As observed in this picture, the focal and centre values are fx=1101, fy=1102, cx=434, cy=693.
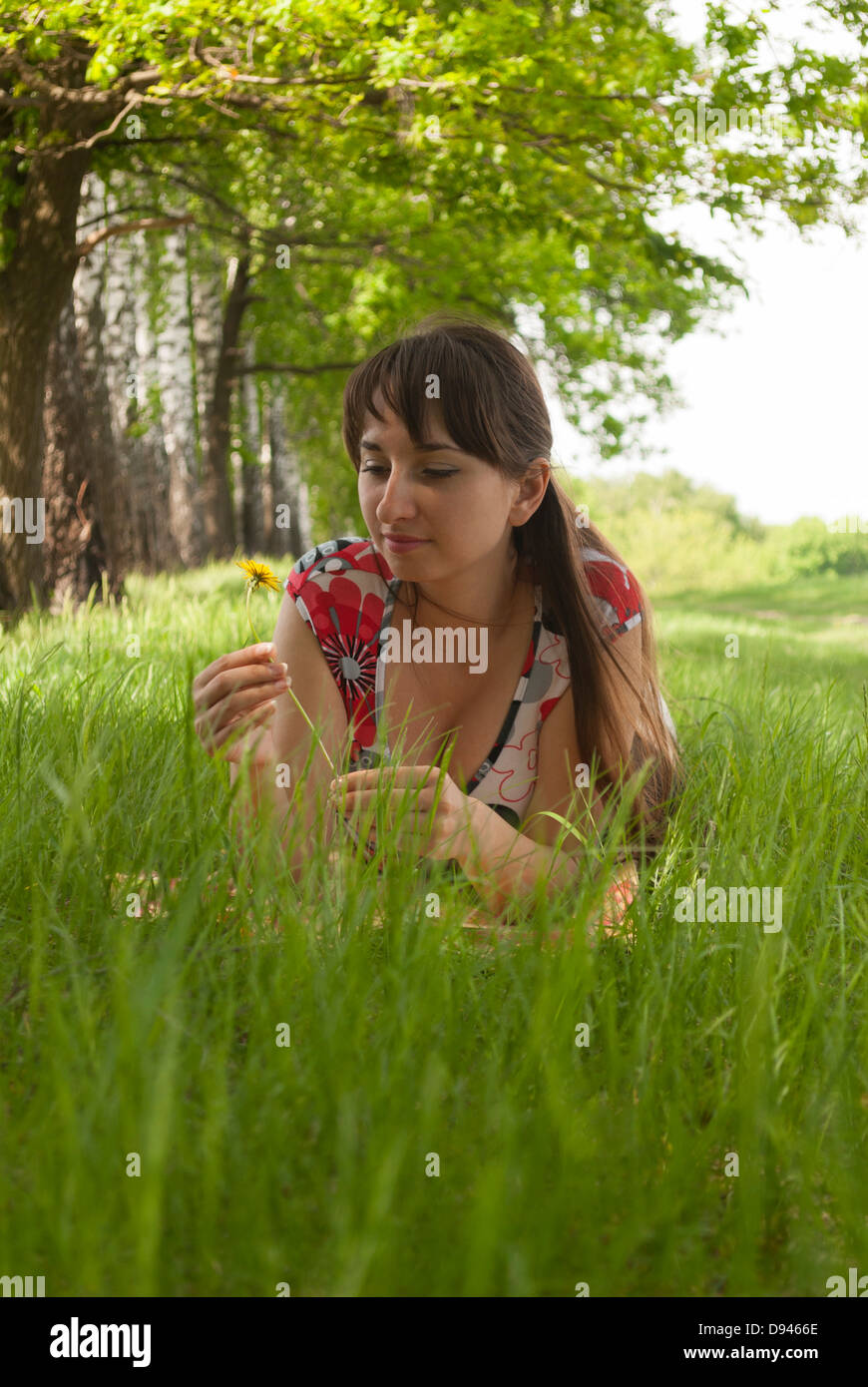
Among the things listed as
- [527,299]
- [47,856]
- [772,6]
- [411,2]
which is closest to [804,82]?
[772,6]

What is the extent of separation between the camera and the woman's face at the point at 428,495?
7.42 ft

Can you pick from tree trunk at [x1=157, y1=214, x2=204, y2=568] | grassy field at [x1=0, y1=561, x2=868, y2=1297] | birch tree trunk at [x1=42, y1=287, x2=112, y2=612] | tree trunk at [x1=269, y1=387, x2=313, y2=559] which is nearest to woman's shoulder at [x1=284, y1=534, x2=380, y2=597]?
grassy field at [x1=0, y1=561, x2=868, y2=1297]

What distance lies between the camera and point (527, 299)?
13.7m

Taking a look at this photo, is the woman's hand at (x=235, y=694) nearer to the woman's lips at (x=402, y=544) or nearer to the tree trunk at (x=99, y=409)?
the woman's lips at (x=402, y=544)

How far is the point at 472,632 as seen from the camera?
2.66 m

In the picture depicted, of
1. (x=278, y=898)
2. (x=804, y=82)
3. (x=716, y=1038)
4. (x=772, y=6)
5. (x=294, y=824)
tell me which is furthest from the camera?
(x=804, y=82)

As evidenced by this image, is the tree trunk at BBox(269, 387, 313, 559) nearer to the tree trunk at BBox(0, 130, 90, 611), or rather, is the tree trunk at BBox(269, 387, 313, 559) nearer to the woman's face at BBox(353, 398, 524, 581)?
the tree trunk at BBox(0, 130, 90, 611)

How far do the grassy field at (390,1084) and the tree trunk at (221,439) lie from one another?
1216 cm

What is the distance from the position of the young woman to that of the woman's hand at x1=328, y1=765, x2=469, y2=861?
0.05 metres

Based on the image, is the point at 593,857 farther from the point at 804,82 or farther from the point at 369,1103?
the point at 804,82

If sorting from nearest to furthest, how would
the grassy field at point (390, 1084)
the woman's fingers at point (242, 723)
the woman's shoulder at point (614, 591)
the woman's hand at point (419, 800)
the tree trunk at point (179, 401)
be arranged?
the grassy field at point (390, 1084) → the woman's hand at point (419, 800) → the woman's fingers at point (242, 723) → the woman's shoulder at point (614, 591) → the tree trunk at point (179, 401)

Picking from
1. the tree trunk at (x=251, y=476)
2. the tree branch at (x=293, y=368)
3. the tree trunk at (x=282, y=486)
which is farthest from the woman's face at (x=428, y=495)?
the tree trunk at (x=251, y=476)

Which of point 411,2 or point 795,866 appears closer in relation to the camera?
point 795,866
